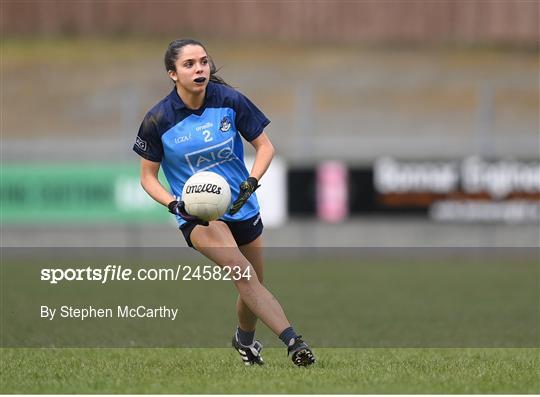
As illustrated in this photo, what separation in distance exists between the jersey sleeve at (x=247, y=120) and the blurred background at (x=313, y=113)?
34.4ft

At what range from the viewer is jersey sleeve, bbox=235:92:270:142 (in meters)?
7.78

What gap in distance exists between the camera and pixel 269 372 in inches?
300

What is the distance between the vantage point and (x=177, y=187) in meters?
7.95

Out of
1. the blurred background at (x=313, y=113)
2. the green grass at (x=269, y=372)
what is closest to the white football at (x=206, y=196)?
the green grass at (x=269, y=372)

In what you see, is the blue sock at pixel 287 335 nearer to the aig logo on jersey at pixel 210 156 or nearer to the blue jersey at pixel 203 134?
the blue jersey at pixel 203 134

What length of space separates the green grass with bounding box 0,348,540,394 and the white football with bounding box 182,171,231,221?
3.27 ft

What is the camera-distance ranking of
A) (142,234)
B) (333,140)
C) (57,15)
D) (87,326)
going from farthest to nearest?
(57,15)
(333,140)
(142,234)
(87,326)

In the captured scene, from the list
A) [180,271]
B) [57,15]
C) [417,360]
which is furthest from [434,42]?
[417,360]

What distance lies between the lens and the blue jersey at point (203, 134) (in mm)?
7660

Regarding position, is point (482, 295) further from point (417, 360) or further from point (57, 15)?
point (57, 15)

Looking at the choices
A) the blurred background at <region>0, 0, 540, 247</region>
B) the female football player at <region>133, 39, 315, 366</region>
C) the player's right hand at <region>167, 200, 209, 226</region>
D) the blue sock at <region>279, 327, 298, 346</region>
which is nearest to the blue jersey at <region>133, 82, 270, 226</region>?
the female football player at <region>133, 39, 315, 366</region>

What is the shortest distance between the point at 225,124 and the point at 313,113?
12.5 metres

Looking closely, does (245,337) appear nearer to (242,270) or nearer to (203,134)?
(242,270)

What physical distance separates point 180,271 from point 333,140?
27.8 feet
